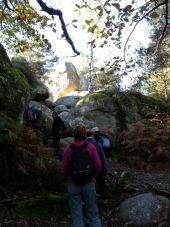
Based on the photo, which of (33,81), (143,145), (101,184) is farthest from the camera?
(33,81)

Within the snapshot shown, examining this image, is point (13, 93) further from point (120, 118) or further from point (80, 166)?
point (120, 118)

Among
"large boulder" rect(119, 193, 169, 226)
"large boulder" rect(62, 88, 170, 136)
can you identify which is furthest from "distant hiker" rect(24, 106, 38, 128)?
"large boulder" rect(119, 193, 169, 226)

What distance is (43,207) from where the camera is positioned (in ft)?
26.2

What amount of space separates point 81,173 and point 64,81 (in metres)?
37.6

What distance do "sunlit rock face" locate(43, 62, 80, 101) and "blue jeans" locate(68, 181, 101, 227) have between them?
3688 centimetres

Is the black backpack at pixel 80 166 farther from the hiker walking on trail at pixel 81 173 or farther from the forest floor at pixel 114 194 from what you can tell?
the forest floor at pixel 114 194

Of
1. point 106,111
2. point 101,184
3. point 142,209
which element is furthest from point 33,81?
point 142,209

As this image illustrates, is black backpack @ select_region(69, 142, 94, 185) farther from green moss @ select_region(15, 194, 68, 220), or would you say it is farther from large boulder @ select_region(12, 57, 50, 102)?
large boulder @ select_region(12, 57, 50, 102)

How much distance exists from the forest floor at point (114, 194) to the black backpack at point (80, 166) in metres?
1.80

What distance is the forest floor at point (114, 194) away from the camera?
7.44 meters

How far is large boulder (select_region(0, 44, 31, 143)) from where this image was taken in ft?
29.4

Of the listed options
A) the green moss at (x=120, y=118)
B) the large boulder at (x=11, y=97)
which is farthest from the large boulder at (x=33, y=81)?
the large boulder at (x=11, y=97)

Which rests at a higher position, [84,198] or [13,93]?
[13,93]

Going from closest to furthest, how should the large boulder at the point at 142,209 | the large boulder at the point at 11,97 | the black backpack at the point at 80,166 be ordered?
the black backpack at the point at 80,166
the large boulder at the point at 142,209
the large boulder at the point at 11,97
